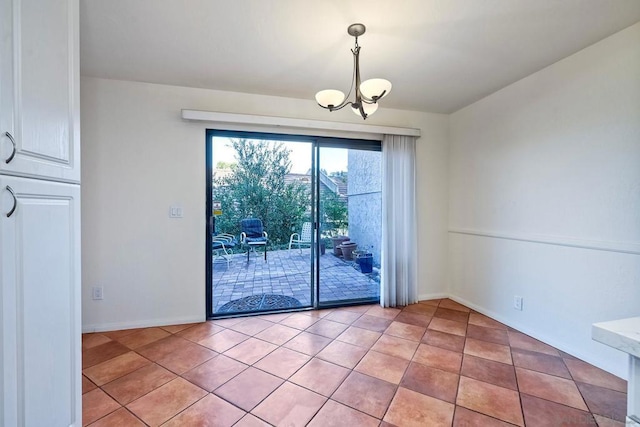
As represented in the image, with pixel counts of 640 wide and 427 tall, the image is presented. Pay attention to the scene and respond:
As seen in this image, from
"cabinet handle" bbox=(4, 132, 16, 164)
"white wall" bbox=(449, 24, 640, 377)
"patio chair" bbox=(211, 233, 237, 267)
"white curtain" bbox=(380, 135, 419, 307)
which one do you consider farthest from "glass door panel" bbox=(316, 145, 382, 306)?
"cabinet handle" bbox=(4, 132, 16, 164)

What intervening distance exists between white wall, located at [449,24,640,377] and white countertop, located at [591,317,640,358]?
5.16 ft

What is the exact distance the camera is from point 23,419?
881 millimetres

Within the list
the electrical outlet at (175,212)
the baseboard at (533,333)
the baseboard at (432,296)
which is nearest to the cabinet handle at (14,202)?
the electrical outlet at (175,212)

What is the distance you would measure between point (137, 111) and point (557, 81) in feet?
12.3

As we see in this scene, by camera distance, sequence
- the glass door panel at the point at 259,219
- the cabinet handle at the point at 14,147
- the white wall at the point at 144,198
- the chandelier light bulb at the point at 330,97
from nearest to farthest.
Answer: the cabinet handle at the point at 14,147, the chandelier light bulb at the point at 330,97, the white wall at the point at 144,198, the glass door panel at the point at 259,219

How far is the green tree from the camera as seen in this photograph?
9.68ft

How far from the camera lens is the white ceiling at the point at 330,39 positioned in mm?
1673

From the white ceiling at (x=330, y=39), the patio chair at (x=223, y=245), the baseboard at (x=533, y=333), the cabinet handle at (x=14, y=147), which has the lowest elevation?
the baseboard at (x=533, y=333)

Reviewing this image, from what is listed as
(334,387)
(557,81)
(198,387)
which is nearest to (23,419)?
(198,387)

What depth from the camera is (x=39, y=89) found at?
94cm

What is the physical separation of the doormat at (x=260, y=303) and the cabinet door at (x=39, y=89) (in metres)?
2.24

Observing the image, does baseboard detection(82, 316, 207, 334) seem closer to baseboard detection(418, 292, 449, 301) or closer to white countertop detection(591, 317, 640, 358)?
baseboard detection(418, 292, 449, 301)

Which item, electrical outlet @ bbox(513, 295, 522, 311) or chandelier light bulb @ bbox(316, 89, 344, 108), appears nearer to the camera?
chandelier light bulb @ bbox(316, 89, 344, 108)

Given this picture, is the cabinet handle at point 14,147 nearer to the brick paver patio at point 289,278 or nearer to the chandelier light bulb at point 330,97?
the chandelier light bulb at point 330,97
